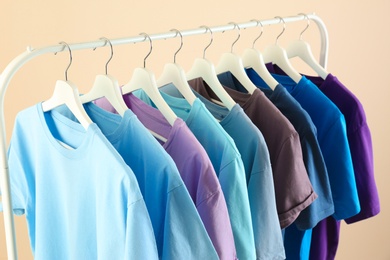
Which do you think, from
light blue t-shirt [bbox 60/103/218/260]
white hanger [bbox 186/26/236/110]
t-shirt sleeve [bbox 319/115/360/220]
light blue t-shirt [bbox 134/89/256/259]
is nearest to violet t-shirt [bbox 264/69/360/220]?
t-shirt sleeve [bbox 319/115/360/220]

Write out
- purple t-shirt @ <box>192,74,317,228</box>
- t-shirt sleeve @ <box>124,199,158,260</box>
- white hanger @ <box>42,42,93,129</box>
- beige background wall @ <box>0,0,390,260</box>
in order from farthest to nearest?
beige background wall @ <box>0,0,390,260</box>
purple t-shirt @ <box>192,74,317,228</box>
white hanger @ <box>42,42,93,129</box>
t-shirt sleeve @ <box>124,199,158,260</box>

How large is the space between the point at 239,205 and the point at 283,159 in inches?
7.1

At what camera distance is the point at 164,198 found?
106 cm

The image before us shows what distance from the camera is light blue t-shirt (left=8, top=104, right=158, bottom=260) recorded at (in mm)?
982

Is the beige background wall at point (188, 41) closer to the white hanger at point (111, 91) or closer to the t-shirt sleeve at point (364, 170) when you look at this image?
the white hanger at point (111, 91)

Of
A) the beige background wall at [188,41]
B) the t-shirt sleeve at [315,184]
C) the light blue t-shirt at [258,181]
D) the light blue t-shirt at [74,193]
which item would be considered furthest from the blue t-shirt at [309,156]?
the beige background wall at [188,41]

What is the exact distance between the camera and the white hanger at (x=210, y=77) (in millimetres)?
1309

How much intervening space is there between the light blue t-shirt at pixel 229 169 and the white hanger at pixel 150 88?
0.06 m

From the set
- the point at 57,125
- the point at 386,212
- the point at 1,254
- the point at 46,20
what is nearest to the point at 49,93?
the point at 46,20

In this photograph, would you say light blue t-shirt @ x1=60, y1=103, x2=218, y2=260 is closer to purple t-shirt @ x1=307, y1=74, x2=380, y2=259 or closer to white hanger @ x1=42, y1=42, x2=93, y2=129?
white hanger @ x1=42, y1=42, x2=93, y2=129

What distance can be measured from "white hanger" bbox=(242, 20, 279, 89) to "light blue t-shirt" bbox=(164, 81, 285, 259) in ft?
0.62

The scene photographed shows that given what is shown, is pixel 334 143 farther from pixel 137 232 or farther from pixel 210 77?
pixel 137 232

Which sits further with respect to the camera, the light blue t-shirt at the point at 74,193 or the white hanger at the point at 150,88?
the white hanger at the point at 150,88

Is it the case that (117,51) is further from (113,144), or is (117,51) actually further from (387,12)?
(387,12)
